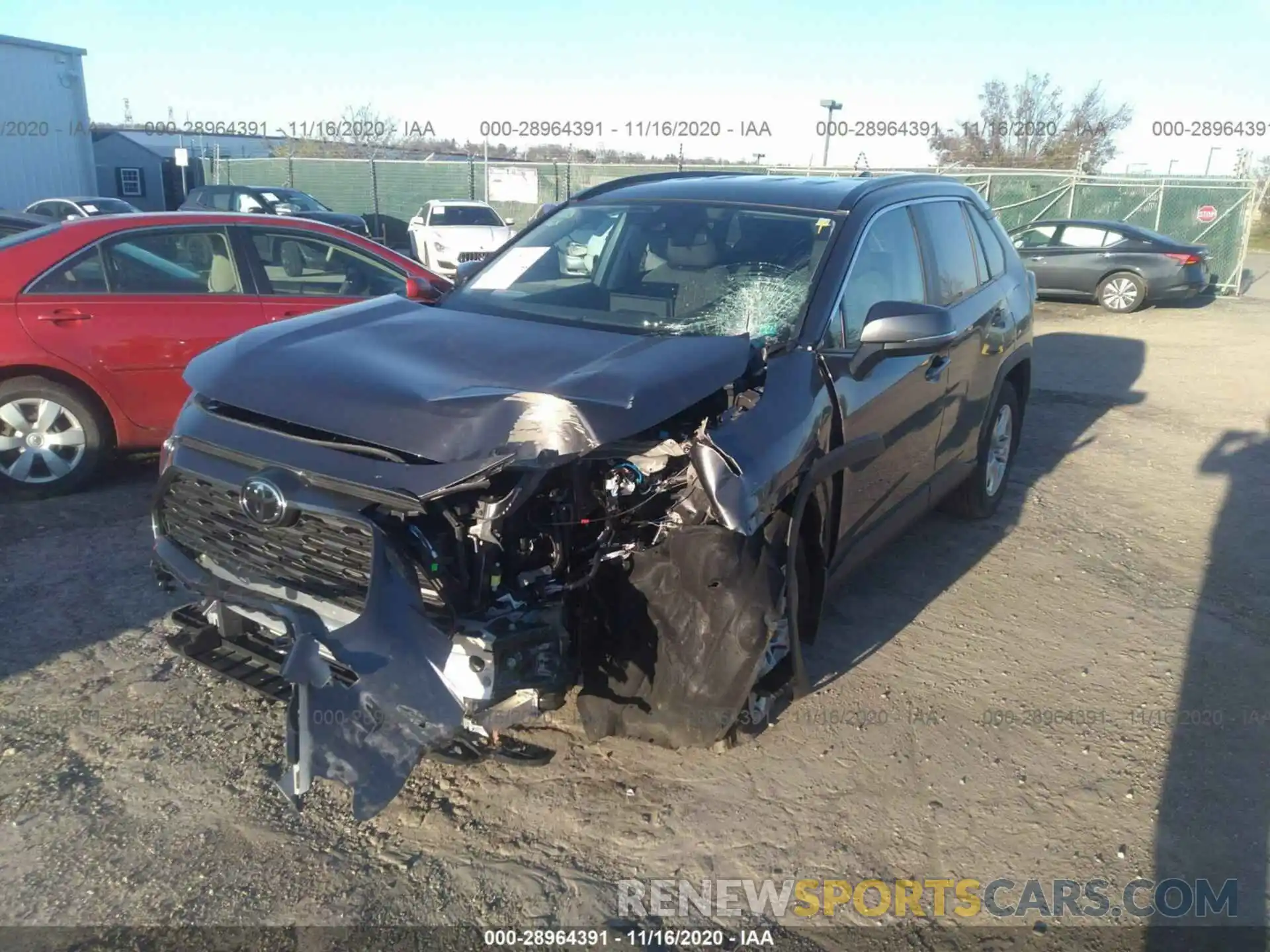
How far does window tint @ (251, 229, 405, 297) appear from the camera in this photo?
20.7 feet

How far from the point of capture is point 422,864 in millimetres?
2934

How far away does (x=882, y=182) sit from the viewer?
15.3ft

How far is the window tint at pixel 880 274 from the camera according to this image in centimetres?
388

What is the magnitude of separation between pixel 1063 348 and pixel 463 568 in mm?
11576

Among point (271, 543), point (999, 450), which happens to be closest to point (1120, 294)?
point (999, 450)

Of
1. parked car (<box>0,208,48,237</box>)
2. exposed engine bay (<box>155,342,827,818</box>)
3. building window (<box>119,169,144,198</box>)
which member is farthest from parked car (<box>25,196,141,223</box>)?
building window (<box>119,169,144,198</box>)

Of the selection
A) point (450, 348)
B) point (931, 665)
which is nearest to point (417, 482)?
point (450, 348)

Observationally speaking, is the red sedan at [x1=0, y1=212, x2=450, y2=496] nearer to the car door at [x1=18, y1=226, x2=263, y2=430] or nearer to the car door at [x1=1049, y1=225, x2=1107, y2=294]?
the car door at [x1=18, y1=226, x2=263, y2=430]

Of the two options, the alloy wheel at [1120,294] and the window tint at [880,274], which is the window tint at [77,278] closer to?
the window tint at [880,274]

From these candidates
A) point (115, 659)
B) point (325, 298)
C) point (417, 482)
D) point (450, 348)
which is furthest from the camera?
point (325, 298)

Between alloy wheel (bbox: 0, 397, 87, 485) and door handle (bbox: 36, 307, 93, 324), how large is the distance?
441 millimetres

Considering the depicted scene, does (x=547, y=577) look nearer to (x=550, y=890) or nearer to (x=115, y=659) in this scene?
(x=550, y=890)

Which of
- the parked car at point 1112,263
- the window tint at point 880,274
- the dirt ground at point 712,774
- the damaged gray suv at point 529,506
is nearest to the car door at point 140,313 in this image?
the dirt ground at point 712,774

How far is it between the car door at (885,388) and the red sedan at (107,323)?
229 cm
